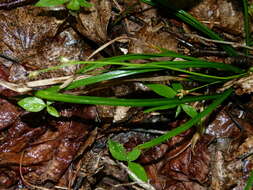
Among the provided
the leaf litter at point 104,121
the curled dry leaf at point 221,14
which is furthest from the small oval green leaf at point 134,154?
the curled dry leaf at point 221,14

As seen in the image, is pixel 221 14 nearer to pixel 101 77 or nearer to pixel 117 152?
pixel 101 77

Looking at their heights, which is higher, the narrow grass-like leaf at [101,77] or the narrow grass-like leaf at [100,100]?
the narrow grass-like leaf at [101,77]

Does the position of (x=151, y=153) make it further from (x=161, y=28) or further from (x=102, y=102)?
(x=161, y=28)

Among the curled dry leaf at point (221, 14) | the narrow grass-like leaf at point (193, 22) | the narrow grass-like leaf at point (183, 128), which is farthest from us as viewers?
the curled dry leaf at point (221, 14)

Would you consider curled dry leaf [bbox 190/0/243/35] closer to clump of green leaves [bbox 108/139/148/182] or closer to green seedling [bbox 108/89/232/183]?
green seedling [bbox 108/89/232/183]

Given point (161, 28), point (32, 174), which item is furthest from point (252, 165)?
point (32, 174)

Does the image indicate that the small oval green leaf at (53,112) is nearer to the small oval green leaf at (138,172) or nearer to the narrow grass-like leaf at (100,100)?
the narrow grass-like leaf at (100,100)

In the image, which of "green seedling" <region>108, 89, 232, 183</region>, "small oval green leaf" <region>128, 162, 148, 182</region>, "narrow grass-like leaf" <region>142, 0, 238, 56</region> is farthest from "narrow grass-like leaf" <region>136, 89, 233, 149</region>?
"narrow grass-like leaf" <region>142, 0, 238, 56</region>

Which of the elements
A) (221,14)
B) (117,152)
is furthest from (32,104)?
(221,14)

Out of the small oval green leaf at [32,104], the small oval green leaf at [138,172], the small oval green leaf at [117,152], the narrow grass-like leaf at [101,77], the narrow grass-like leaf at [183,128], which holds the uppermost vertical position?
the narrow grass-like leaf at [101,77]

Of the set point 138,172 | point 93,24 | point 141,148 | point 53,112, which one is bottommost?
point 138,172
